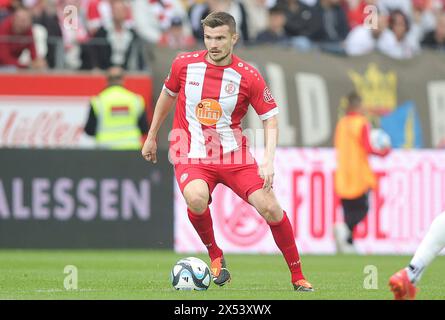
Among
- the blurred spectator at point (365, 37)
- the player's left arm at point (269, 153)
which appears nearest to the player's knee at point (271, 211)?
the player's left arm at point (269, 153)

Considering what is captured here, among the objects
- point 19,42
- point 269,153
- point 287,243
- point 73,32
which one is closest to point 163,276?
point 287,243

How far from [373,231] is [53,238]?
4523 mm

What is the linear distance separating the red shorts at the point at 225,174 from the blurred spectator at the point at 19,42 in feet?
28.8

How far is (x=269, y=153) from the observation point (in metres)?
10.3

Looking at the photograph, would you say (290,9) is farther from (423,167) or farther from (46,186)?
(46,186)

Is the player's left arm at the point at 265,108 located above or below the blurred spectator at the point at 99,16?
below

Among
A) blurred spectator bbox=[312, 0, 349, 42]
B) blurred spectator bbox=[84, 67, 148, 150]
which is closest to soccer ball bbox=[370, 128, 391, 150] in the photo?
blurred spectator bbox=[84, 67, 148, 150]

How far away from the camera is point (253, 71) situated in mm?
10820

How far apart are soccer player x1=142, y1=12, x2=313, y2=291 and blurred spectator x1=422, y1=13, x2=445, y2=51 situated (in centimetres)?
1238

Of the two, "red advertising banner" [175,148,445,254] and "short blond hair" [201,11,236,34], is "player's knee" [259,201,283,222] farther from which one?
"red advertising banner" [175,148,445,254]

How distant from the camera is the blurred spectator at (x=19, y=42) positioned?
1911 centimetres

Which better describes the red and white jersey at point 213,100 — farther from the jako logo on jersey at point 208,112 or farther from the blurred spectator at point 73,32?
the blurred spectator at point 73,32

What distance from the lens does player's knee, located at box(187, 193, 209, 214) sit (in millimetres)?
10602
